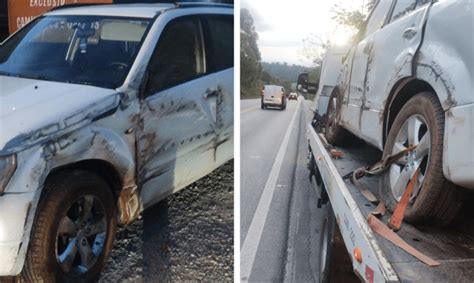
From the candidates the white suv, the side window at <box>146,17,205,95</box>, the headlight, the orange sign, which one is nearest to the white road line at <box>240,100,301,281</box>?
the white suv

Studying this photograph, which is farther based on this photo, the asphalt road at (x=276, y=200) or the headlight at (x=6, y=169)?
the asphalt road at (x=276, y=200)

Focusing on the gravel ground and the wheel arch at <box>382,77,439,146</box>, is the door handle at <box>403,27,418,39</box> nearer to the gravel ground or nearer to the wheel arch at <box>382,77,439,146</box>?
the wheel arch at <box>382,77,439,146</box>

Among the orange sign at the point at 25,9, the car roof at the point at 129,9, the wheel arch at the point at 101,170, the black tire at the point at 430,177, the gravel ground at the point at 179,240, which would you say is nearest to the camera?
the black tire at the point at 430,177

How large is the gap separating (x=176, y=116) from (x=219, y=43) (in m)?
0.36

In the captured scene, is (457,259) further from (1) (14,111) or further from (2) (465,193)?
(1) (14,111)

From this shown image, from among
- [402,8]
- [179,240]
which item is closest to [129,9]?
[179,240]

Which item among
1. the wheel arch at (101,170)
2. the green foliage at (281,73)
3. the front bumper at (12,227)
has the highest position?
the green foliage at (281,73)

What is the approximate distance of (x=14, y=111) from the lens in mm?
2064

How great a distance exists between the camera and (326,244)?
7.66 ft

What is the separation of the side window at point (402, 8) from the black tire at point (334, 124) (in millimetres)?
452

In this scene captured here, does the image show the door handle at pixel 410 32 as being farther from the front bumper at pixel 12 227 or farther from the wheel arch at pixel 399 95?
the front bumper at pixel 12 227

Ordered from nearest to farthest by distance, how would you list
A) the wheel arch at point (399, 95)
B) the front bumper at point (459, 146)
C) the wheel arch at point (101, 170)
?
1. the front bumper at point (459, 146)
2. the wheel arch at point (399, 95)
3. the wheel arch at point (101, 170)

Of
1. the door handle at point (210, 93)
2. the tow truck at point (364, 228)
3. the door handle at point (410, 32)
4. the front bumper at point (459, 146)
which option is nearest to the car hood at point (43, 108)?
the door handle at point (210, 93)

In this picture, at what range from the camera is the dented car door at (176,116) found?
2.22 m
